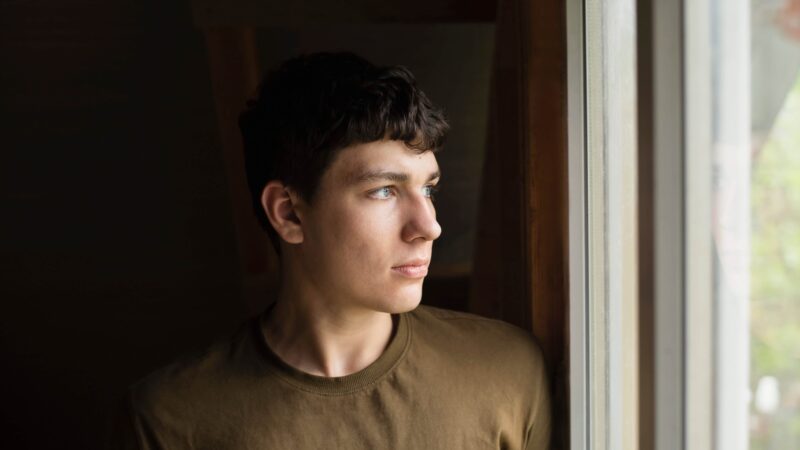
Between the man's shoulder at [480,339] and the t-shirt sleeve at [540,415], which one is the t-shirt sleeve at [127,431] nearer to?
the man's shoulder at [480,339]

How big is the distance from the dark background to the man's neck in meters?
1.25

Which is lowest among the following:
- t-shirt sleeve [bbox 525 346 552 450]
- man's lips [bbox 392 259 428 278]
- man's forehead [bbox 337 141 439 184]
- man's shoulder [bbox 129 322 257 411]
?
t-shirt sleeve [bbox 525 346 552 450]

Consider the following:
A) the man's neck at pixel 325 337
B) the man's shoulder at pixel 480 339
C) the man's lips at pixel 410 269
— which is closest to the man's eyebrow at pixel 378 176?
the man's lips at pixel 410 269

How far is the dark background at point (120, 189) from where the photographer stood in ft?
8.36

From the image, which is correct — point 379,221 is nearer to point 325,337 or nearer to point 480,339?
point 325,337

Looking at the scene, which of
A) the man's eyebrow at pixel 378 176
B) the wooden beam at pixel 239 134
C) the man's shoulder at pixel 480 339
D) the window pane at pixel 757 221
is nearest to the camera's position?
the window pane at pixel 757 221

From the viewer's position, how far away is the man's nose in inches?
58.4

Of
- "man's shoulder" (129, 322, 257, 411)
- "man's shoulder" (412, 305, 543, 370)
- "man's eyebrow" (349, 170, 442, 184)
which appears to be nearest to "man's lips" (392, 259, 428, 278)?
"man's eyebrow" (349, 170, 442, 184)

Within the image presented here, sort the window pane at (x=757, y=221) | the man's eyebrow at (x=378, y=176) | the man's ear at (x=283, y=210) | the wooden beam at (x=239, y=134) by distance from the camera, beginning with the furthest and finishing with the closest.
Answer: the wooden beam at (x=239, y=134), the man's ear at (x=283, y=210), the man's eyebrow at (x=378, y=176), the window pane at (x=757, y=221)

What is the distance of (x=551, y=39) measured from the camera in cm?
163

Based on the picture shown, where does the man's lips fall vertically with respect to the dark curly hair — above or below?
below

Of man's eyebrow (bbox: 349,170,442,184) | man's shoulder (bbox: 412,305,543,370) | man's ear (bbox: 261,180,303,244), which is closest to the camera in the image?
man's eyebrow (bbox: 349,170,442,184)

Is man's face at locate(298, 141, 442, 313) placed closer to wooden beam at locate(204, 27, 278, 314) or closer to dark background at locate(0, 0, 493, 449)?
wooden beam at locate(204, 27, 278, 314)

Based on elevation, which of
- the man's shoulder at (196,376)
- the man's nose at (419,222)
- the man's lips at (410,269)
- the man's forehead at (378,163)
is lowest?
the man's shoulder at (196,376)
